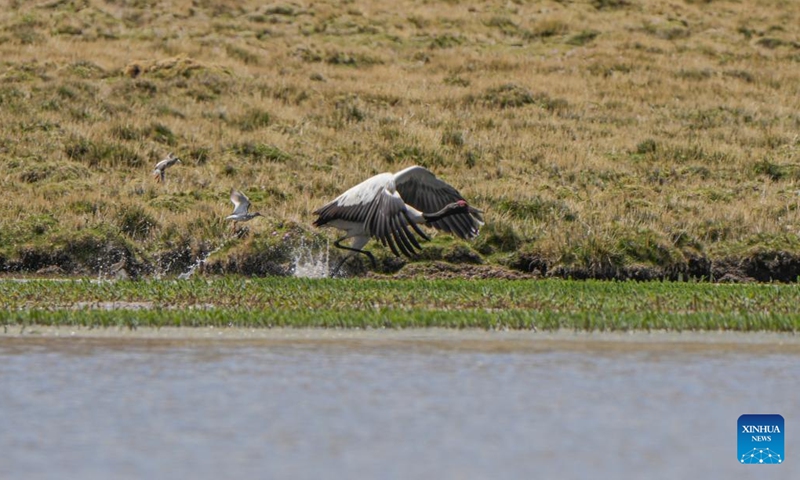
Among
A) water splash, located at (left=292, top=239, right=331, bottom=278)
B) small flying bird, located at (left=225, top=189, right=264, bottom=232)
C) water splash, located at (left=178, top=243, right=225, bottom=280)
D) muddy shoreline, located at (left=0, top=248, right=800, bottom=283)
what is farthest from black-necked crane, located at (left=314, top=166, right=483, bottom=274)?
water splash, located at (left=178, top=243, right=225, bottom=280)

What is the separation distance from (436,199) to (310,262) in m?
2.39

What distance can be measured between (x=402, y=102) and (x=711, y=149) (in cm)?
715

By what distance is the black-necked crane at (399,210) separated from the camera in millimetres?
14320

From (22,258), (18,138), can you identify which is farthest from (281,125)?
(22,258)

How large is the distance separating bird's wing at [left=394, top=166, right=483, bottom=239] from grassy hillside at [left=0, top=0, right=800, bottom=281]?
1.87 metres

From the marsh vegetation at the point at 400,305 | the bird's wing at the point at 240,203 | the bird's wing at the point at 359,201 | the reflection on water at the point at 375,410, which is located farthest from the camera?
the bird's wing at the point at 240,203

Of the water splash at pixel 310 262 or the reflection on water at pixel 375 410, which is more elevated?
the reflection on water at pixel 375 410

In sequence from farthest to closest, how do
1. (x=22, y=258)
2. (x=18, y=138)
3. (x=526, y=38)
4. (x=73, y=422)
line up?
(x=526, y=38) < (x=18, y=138) < (x=22, y=258) < (x=73, y=422)

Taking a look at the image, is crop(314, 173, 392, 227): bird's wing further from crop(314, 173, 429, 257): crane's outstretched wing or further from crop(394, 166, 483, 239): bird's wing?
crop(394, 166, 483, 239): bird's wing

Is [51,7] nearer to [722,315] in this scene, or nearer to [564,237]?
[564,237]

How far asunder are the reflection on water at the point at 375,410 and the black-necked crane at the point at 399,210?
10.9ft

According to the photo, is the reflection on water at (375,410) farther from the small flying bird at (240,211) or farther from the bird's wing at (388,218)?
the small flying bird at (240,211)

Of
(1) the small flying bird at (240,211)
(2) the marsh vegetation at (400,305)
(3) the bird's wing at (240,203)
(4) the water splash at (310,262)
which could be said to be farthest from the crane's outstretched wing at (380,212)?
(3) the bird's wing at (240,203)

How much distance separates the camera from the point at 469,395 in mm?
9203
